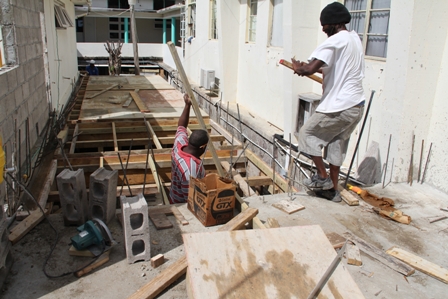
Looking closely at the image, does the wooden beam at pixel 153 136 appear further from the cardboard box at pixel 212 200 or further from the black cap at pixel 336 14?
the black cap at pixel 336 14

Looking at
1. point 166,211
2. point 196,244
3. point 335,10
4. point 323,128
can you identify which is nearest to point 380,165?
point 323,128

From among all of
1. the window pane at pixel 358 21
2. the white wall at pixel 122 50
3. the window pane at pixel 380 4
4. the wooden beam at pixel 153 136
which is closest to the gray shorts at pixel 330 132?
the window pane at pixel 380 4

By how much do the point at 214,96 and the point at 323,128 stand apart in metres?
7.90

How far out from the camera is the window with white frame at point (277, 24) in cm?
759

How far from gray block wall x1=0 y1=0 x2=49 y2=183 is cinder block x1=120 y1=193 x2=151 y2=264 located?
209 cm

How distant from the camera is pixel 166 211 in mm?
3596

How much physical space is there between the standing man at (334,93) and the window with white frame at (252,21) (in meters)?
5.78

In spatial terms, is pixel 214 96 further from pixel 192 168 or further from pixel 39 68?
pixel 192 168

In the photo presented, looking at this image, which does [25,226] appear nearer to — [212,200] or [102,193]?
[102,193]

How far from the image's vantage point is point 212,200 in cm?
327

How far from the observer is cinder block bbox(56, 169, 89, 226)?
3.12 metres

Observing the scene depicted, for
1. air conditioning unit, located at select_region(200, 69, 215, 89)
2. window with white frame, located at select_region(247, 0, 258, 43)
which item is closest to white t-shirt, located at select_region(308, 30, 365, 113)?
window with white frame, located at select_region(247, 0, 258, 43)

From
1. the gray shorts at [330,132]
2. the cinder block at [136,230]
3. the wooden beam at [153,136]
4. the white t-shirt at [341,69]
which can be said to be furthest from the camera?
the wooden beam at [153,136]

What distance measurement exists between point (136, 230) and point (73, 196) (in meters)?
0.82
